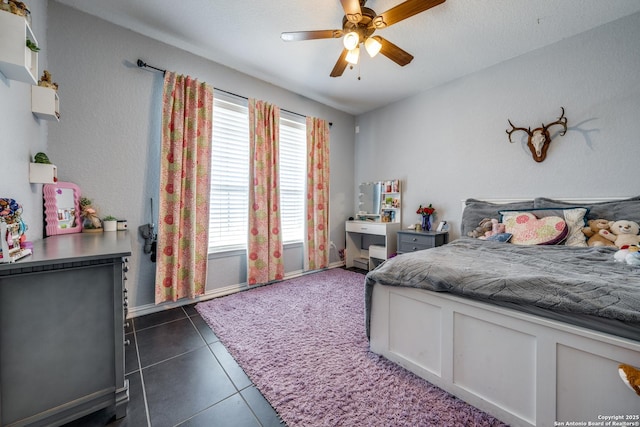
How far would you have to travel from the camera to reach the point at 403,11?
1.57 meters

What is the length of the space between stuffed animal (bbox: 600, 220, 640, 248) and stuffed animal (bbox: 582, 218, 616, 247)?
0.08ft

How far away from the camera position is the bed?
0.87 meters

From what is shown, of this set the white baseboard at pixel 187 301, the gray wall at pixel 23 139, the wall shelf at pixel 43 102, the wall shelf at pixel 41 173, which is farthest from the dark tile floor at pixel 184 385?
the wall shelf at pixel 43 102

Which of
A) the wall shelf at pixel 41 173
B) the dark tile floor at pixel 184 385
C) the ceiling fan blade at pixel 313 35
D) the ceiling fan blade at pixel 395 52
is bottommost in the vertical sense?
the dark tile floor at pixel 184 385

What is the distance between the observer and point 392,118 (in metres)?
3.70

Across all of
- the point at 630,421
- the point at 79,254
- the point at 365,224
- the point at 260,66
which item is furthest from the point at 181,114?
the point at 630,421

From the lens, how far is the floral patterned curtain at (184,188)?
2262 millimetres

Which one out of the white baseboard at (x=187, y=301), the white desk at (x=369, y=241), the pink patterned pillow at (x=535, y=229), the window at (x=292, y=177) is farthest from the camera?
the white desk at (x=369, y=241)

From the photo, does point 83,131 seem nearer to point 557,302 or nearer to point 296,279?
point 296,279

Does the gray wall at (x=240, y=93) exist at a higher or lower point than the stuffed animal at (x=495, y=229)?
higher

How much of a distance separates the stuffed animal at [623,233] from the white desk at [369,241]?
2.00 m

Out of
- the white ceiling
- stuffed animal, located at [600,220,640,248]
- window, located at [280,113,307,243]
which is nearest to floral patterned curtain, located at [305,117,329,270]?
window, located at [280,113,307,243]

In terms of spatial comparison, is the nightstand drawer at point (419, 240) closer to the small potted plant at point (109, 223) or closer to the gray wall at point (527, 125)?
the gray wall at point (527, 125)

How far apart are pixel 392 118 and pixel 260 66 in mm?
2066
